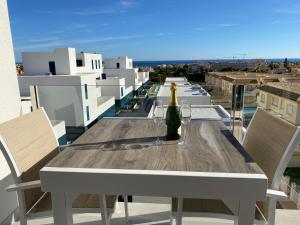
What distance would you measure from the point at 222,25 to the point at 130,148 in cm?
2360

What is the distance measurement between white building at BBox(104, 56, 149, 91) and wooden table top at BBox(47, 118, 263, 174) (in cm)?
1896

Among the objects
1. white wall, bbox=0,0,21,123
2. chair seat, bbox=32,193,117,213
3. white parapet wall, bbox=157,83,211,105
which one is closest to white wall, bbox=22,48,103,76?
white parapet wall, bbox=157,83,211,105

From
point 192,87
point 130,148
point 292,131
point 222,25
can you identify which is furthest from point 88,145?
point 222,25

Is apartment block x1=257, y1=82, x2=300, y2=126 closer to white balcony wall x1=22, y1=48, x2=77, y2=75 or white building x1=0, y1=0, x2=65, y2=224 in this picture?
white building x1=0, y1=0, x2=65, y2=224

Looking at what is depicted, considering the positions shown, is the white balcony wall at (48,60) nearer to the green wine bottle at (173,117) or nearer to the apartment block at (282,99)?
the apartment block at (282,99)

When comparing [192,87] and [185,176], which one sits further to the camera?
[192,87]

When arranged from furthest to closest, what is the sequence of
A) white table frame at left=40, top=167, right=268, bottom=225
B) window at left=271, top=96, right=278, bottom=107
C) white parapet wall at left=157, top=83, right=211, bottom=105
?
white parapet wall at left=157, top=83, right=211, bottom=105 → window at left=271, top=96, right=278, bottom=107 → white table frame at left=40, top=167, right=268, bottom=225

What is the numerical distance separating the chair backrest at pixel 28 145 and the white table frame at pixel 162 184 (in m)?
0.34

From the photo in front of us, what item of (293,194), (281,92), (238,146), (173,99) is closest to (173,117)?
(173,99)

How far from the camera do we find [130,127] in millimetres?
1571

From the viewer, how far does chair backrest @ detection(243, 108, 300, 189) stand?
3.51ft

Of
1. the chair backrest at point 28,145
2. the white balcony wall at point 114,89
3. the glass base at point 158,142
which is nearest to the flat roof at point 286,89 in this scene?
the white balcony wall at point 114,89

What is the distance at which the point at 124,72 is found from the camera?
23.4 metres

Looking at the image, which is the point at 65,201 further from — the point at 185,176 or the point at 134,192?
the point at 185,176
